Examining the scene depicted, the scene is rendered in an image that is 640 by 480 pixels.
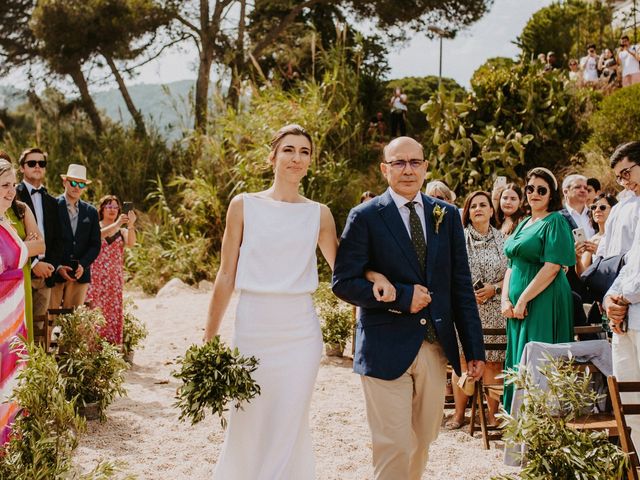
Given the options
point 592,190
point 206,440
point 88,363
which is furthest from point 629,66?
point 88,363

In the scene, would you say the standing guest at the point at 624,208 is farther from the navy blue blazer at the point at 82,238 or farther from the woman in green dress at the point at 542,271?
the navy blue blazer at the point at 82,238

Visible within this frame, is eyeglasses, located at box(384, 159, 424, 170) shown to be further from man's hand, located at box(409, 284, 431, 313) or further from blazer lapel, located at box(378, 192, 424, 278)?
man's hand, located at box(409, 284, 431, 313)

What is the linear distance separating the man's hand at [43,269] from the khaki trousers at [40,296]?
0.33m

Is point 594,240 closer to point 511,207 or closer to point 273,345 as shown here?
point 511,207

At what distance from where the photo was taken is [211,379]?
3.39m

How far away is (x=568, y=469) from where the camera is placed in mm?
3271

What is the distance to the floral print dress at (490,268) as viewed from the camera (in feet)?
19.7

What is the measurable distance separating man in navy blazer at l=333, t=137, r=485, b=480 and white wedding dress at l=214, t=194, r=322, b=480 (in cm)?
36

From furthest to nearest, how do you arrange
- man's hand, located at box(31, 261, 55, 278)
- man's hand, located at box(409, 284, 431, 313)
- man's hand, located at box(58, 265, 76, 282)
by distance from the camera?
man's hand, located at box(58, 265, 76, 282) < man's hand, located at box(31, 261, 55, 278) < man's hand, located at box(409, 284, 431, 313)

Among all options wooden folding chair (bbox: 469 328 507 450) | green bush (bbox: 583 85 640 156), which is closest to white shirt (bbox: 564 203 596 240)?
wooden folding chair (bbox: 469 328 507 450)

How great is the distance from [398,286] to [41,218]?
496cm

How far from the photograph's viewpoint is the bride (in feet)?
12.6

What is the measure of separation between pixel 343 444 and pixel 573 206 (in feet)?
11.6

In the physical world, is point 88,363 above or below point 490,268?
below
